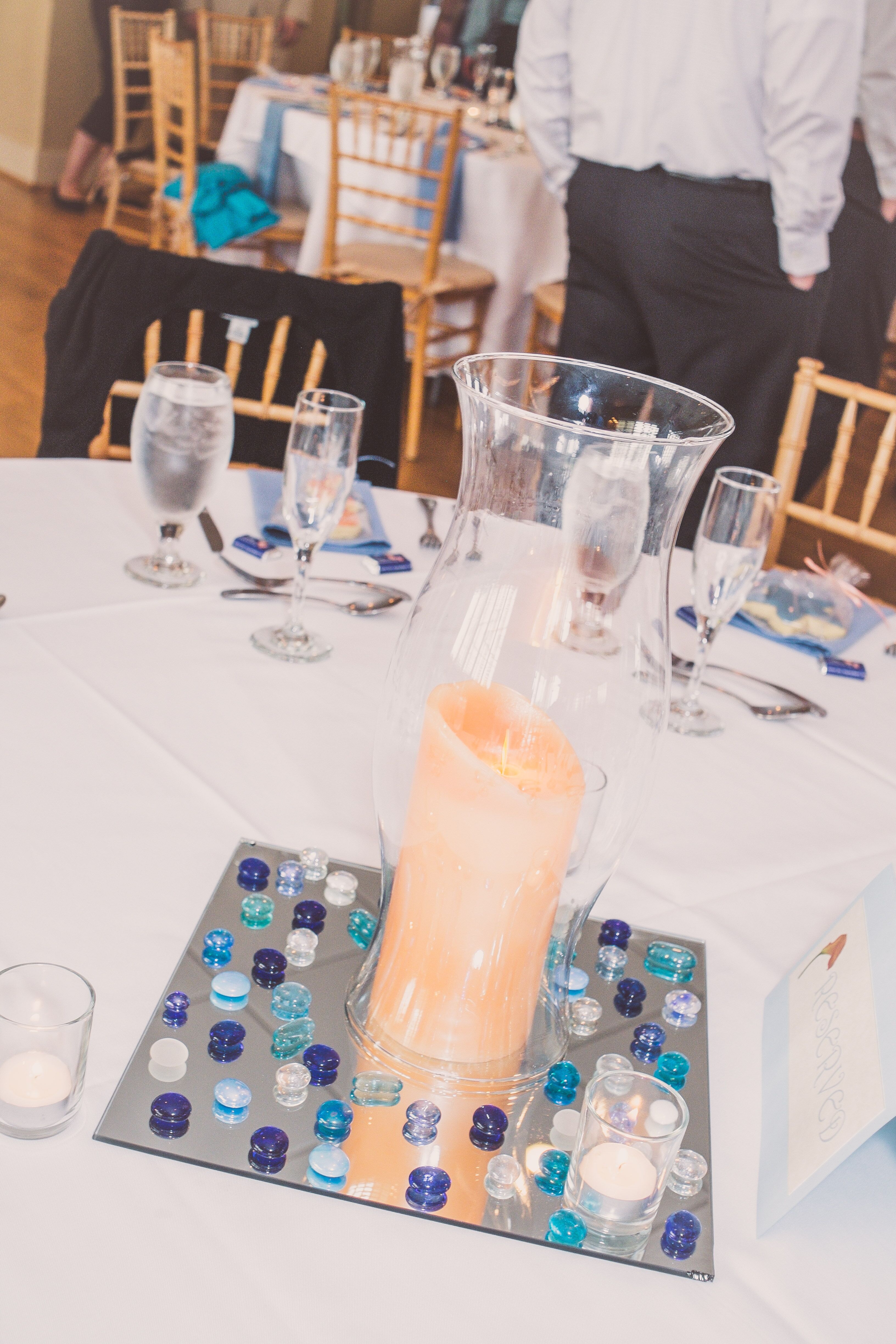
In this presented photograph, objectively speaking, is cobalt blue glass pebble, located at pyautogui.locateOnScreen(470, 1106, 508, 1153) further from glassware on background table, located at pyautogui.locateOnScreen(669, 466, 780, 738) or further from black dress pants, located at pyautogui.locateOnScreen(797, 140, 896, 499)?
black dress pants, located at pyautogui.locateOnScreen(797, 140, 896, 499)

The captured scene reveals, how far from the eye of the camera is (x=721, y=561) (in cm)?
93

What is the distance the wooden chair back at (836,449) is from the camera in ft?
4.92

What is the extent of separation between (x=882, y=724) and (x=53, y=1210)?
0.77m

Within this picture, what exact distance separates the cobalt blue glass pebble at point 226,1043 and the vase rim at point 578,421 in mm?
274

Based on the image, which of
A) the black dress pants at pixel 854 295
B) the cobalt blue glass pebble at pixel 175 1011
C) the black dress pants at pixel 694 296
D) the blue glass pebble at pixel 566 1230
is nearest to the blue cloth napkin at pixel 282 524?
the cobalt blue glass pebble at pixel 175 1011

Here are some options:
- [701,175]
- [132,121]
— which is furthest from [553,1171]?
[132,121]

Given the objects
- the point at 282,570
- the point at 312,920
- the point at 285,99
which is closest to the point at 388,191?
the point at 285,99

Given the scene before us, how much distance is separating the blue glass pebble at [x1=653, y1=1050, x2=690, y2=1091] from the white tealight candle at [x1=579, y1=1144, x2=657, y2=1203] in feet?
0.27

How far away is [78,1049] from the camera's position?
0.45m

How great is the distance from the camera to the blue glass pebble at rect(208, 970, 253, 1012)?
0.52 metres

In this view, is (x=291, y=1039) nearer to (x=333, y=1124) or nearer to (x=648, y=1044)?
(x=333, y=1124)

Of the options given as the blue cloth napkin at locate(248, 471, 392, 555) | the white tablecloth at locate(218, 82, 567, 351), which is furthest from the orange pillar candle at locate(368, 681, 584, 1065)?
the white tablecloth at locate(218, 82, 567, 351)

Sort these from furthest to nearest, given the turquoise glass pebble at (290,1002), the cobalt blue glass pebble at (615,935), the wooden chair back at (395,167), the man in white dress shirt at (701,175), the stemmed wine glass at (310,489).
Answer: the wooden chair back at (395,167), the man in white dress shirt at (701,175), the stemmed wine glass at (310,489), the cobalt blue glass pebble at (615,935), the turquoise glass pebble at (290,1002)

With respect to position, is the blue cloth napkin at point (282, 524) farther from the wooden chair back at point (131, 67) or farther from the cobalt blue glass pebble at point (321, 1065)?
the wooden chair back at point (131, 67)
